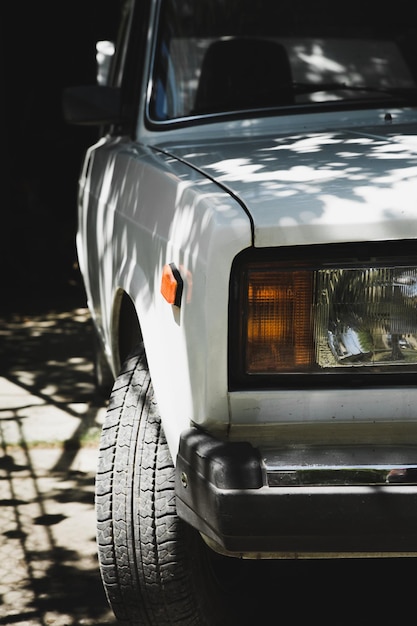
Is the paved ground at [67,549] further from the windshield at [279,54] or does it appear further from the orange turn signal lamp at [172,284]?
the windshield at [279,54]

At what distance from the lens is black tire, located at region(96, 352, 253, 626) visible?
259cm

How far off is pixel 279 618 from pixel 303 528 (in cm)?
106

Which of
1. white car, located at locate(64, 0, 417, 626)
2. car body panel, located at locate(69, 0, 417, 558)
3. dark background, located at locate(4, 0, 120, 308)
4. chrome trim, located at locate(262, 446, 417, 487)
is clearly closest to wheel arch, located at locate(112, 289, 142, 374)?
white car, located at locate(64, 0, 417, 626)

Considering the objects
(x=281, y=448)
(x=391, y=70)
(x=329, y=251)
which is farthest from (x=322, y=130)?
(x=281, y=448)

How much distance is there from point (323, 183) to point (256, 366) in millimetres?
473

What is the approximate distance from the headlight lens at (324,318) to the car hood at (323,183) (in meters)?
0.09

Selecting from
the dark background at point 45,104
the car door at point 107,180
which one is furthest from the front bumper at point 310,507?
the dark background at point 45,104

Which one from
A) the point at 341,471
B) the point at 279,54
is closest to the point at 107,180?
the point at 279,54

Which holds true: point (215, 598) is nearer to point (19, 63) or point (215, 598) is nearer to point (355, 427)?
point (355, 427)

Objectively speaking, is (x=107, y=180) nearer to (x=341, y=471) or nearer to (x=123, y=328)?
(x=123, y=328)

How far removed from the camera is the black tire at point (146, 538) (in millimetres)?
2594

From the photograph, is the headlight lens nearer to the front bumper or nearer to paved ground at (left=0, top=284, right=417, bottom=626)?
the front bumper

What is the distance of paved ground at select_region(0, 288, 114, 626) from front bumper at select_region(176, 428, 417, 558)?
1.15 metres

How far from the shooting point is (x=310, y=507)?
2.15m
